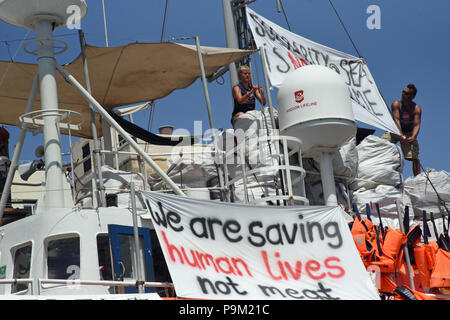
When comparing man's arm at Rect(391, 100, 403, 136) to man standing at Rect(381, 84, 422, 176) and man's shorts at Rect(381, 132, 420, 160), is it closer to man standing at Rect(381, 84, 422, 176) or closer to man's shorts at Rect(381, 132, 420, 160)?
man standing at Rect(381, 84, 422, 176)

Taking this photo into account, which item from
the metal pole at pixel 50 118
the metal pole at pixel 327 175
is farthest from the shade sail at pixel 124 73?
the metal pole at pixel 327 175

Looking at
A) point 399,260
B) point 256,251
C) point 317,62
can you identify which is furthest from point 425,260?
point 317,62

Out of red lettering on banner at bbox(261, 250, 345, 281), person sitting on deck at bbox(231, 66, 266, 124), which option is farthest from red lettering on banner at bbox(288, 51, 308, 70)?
red lettering on banner at bbox(261, 250, 345, 281)

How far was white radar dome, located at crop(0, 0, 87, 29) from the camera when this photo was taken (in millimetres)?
13445

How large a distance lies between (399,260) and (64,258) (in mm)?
5685

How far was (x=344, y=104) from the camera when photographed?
14211 mm

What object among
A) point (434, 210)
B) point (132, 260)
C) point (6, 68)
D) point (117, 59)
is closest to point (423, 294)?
point (132, 260)

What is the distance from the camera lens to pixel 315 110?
1388cm

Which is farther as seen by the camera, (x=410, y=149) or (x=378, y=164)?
(x=410, y=149)

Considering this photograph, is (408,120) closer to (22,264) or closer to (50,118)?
(50,118)

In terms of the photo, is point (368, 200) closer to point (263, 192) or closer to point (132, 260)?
point (263, 192)

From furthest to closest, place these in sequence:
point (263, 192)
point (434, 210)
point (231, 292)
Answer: point (434, 210) → point (263, 192) → point (231, 292)

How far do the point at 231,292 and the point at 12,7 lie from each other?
22.1 ft

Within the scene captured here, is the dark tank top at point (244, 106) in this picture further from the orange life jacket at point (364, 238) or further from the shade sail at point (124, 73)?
the orange life jacket at point (364, 238)
